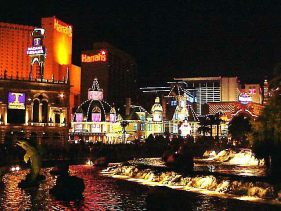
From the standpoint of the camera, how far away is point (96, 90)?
363 feet

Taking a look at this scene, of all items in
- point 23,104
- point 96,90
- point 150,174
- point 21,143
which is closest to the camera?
point 21,143

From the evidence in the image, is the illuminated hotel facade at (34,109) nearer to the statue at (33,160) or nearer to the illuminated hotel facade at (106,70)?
the statue at (33,160)

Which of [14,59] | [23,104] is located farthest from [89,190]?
[14,59]

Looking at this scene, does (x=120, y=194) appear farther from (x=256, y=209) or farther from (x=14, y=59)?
(x=14, y=59)

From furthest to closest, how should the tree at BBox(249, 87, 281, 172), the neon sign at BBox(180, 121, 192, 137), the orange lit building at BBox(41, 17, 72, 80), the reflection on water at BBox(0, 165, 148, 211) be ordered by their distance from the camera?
the orange lit building at BBox(41, 17, 72, 80) < the neon sign at BBox(180, 121, 192, 137) < the tree at BBox(249, 87, 281, 172) < the reflection on water at BBox(0, 165, 148, 211)

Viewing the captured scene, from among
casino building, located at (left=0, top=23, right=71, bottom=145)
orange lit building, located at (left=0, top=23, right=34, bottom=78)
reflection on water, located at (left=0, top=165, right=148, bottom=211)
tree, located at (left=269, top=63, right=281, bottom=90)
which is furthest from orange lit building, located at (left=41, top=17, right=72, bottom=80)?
tree, located at (left=269, top=63, right=281, bottom=90)

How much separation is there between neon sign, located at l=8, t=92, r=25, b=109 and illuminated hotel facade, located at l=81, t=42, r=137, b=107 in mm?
71781

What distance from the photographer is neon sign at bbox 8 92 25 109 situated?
250ft

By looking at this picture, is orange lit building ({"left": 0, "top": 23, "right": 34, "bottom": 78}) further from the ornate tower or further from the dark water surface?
the dark water surface

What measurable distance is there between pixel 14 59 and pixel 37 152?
115 meters

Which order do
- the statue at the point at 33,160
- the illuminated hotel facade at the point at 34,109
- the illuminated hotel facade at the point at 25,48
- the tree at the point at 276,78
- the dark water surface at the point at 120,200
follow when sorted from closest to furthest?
the dark water surface at the point at 120,200 < the statue at the point at 33,160 < the tree at the point at 276,78 < the illuminated hotel facade at the point at 34,109 < the illuminated hotel facade at the point at 25,48

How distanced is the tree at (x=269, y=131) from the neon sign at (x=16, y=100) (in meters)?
54.6

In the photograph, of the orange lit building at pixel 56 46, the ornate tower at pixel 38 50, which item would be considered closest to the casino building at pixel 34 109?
the ornate tower at pixel 38 50

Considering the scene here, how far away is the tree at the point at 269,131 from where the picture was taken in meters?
27.3
